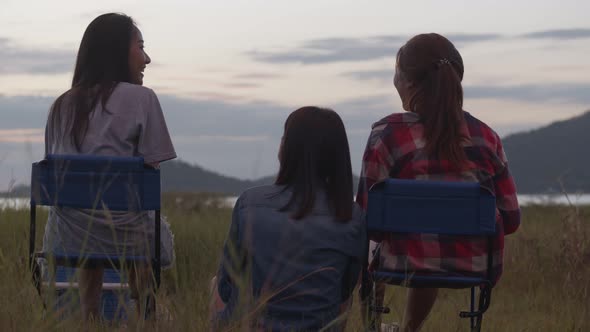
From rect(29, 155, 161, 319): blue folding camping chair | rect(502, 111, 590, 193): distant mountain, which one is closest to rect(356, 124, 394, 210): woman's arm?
rect(29, 155, 161, 319): blue folding camping chair

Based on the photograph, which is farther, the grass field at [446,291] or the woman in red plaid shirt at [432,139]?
the woman in red plaid shirt at [432,139]

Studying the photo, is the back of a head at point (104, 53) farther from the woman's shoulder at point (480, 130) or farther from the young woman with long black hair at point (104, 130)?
the woman's shoulder at point (480, 130)

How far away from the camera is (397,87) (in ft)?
10.8

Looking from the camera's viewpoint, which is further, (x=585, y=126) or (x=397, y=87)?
(x=585, y=126)

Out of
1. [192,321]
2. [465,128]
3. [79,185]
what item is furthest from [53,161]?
[465,128]

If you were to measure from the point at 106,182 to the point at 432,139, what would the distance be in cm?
126

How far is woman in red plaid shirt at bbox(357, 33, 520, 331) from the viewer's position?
312 cm

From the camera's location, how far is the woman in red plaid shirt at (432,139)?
3.12 m

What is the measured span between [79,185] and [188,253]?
109 inches

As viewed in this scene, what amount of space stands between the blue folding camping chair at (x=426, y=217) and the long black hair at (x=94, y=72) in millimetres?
1219

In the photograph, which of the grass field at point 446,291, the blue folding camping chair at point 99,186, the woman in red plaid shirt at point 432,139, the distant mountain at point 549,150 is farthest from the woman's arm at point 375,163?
the distant mountain at point 549,150

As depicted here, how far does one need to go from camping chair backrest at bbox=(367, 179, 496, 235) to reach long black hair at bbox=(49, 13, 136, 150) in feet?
3.98

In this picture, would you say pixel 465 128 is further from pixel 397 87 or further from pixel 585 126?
pixel 585 126

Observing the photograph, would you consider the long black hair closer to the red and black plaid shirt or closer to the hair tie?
the red and black plaid shirt
